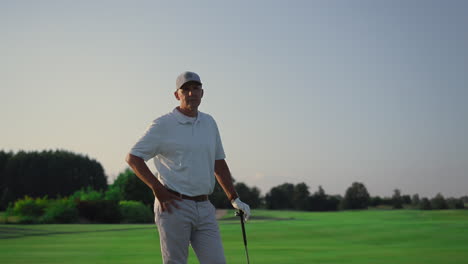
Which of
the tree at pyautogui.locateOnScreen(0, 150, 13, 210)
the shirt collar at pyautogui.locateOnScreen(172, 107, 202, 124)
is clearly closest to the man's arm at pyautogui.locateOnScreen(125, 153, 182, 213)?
the shirt collar at pyautogui.locateOnScreen(172, 107, 202, 124)

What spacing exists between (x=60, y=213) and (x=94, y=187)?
27.9 meters

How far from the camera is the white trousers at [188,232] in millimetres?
4734

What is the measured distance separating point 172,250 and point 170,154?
819 millimetres

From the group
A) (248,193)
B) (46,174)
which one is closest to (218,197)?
(248,193)

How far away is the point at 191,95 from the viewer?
192 inches

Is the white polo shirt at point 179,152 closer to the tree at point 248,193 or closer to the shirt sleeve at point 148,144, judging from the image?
the shirt sleeve at point 148,144

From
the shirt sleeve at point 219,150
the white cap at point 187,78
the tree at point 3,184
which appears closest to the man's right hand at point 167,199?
the shirt sleeve at point 219,150

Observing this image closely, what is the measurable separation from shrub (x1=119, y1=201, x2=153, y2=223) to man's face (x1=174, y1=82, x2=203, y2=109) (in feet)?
113

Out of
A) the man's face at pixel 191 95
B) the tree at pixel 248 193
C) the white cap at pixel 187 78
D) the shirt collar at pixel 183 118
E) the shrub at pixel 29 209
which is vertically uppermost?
the tree at pixel 248 193

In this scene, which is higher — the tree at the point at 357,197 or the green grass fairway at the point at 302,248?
the tree at the point at 357,197

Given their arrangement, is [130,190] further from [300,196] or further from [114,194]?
[300,196]

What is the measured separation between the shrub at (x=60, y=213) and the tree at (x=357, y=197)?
61.1 feet

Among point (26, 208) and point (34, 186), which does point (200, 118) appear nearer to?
point (26, 208)

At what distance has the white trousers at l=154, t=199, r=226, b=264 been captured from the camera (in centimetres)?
473
